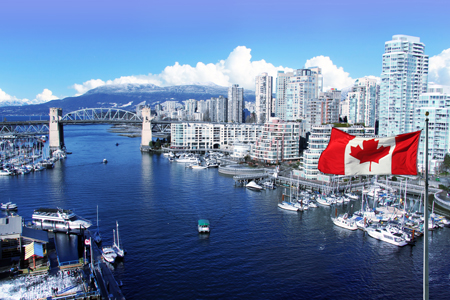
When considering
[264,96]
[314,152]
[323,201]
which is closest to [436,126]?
[314,152]

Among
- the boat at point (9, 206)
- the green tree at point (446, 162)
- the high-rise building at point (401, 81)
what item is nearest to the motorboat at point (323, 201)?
the green tree at point (446, 162)

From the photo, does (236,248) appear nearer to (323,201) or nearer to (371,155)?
(323,201)

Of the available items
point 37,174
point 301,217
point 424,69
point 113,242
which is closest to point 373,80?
point 424,69

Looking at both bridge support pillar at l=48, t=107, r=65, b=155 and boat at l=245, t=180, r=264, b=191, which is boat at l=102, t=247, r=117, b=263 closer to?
boat at l=245, t=180, r=264, b=191

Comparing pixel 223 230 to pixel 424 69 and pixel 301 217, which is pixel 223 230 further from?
pixel 424 69

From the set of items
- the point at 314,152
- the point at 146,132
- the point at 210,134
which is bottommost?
the point at 314,152

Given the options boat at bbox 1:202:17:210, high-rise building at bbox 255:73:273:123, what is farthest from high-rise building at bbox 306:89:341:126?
boat at bbox 1:202:17:210

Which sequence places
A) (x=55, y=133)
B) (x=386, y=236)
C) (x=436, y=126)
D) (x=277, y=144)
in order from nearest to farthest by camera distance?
(x=386, y=236), (x=436, y=126), (x=277, y=144), (x=55, y=133)
